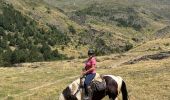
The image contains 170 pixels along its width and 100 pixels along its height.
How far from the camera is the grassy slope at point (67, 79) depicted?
3894 centimetres

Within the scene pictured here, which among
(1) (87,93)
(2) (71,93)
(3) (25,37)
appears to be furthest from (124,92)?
(3) (25,37)

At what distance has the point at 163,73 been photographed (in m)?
45.2

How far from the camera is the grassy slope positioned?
38938 millimetres

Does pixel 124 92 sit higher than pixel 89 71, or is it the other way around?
pixel 89 71

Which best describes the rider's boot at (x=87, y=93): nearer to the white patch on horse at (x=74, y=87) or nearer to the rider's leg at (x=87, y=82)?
the rider's leg at (x=87, y=82)

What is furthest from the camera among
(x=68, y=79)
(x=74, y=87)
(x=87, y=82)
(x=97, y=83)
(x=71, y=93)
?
(x=68, y=79)

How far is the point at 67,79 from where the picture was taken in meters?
49.9

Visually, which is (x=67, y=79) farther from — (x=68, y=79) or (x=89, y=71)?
(x=89, y=71)

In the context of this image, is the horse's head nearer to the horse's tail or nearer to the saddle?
the saddle

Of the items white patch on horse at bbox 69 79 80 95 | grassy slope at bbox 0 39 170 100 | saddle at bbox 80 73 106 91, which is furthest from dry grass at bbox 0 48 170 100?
white patch on horse at bbox 69 79 80 95

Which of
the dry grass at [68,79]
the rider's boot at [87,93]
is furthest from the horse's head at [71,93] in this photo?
the dry grass at [68,79]

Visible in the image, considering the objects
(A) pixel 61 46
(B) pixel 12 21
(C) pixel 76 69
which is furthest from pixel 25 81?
(B) pixel 12 21

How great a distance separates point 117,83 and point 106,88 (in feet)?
2.55

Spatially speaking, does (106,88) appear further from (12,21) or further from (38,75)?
(12,21)
